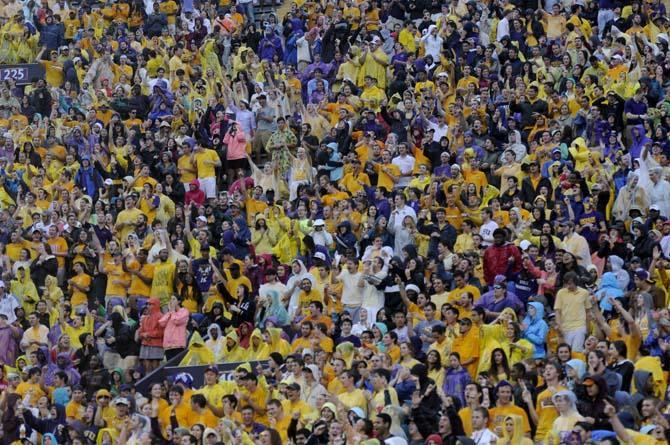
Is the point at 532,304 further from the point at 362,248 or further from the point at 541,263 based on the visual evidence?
the point at 362,248

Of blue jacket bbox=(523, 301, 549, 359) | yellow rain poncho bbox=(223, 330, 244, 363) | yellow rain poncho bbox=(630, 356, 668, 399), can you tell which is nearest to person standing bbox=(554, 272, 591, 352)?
blue jacket bbox=(523, 301, 549, 359)

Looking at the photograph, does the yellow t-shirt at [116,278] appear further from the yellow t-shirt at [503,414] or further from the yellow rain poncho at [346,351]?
the yellow t-shirt at [503,414]

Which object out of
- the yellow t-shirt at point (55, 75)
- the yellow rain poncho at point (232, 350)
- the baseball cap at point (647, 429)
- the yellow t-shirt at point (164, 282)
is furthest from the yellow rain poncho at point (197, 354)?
the yellow t-shirt at point (55, 75)

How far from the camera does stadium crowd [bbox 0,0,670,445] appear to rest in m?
22.7

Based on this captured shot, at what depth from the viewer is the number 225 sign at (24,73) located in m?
36.7

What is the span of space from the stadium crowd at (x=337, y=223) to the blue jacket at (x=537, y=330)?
0.11 feet

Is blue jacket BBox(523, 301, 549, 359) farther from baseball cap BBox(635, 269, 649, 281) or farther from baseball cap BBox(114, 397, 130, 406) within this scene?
baseball cap BBox(114, 397, 130, 406)

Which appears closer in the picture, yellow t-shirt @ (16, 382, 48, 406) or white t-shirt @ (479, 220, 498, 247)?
yellow t-shirt @ (16, 382, 48, 406)

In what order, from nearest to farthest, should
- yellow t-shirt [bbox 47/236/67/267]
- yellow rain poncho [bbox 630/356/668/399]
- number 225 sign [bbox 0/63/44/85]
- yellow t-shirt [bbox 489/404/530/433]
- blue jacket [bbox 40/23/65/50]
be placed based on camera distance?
yellow t-shirt [bbox 489/404/530/433]
yellow rain poncho [bbox 630/356/668/399]
yellow t-shirt [bbox 47/236/67/267]
number 225 sign [bbox 0/63/44/85]
blue jacket [bbox 40/23/65/50]

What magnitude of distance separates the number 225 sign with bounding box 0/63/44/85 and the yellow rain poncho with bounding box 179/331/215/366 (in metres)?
11.6

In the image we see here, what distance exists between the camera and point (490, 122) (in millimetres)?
30688

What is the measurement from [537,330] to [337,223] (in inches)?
219

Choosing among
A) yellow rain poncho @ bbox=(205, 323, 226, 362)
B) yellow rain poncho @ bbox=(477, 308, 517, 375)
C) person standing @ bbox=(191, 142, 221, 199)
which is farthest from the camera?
person standing @ bbox=(191, 142, 221, 199)

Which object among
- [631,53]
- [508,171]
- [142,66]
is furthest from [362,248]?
[142,66]
